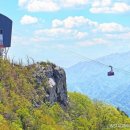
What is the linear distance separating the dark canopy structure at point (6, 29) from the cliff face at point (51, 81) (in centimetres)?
1197

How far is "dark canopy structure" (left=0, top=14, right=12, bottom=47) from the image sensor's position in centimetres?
11562

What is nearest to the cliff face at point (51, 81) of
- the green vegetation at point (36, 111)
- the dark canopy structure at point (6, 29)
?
the green vegetation at point (36, 111)

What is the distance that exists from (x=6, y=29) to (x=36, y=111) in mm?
23088

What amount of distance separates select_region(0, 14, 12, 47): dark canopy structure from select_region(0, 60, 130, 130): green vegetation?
4.83m

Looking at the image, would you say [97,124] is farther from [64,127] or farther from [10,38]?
[10,38]

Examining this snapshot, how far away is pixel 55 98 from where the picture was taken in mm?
126938

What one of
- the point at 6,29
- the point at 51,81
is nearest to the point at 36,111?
the point at 51,81

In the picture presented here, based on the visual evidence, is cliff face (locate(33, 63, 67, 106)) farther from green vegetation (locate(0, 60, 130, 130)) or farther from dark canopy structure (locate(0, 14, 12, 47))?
dark canopy structure (locate(0, 14, 12, 47))

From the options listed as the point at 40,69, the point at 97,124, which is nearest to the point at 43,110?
the point at 40,69

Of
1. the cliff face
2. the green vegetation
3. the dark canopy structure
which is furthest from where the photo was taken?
the cliff face

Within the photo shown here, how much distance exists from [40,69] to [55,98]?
28.0ft

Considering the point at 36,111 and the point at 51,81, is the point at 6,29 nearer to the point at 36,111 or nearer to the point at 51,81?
the point at 51,81

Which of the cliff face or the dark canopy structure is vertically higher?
the dark canopy structure

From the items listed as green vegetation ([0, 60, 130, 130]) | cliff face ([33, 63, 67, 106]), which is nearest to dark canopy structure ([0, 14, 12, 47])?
green vegetation ([0, 60, 130, 130])
